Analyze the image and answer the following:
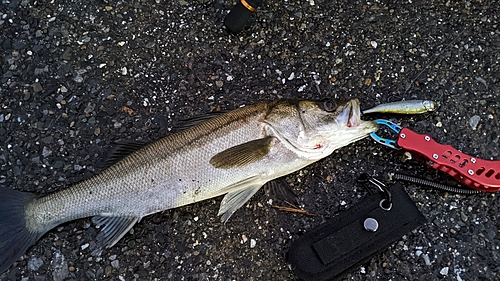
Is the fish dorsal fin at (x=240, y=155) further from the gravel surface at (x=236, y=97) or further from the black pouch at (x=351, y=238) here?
the black pouch at (x=351, y=238)

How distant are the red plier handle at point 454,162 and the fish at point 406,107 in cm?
22

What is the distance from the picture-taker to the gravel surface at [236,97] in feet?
11.3

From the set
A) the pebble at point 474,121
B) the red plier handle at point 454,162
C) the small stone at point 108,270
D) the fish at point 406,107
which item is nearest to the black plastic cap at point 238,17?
the fish at point 406,107

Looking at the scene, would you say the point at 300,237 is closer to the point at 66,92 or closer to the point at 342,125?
the point at 342,125

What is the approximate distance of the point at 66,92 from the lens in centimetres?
381

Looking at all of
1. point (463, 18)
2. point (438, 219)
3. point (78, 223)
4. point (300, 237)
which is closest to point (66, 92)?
point (78, 223)

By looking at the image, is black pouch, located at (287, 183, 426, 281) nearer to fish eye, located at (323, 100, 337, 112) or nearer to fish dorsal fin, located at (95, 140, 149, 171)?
fish eye, located at (323, 100, 337, 112)

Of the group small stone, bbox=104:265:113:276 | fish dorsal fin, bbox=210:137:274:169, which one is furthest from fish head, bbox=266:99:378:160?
small stone, bbox=104:265:113:276

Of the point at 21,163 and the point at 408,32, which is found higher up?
the point at 408,32

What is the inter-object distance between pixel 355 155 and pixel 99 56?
2357 mm

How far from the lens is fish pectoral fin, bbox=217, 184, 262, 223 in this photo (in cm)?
335

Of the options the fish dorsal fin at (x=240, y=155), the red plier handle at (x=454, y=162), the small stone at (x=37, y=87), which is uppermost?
the small stone at (x=37, y=87)

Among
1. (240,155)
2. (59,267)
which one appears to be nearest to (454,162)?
(240,155)

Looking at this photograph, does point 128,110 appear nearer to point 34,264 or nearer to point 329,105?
point 34,264
